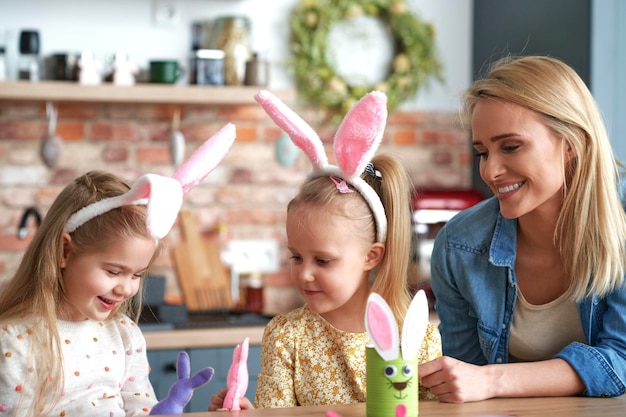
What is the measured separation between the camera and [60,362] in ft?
5.88

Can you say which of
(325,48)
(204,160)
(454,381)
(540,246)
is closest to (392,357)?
(454,381)

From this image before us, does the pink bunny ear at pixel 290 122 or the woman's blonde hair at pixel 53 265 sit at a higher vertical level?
the pink bunny ear at pixel 290 122

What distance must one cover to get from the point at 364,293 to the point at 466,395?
0.35 meters

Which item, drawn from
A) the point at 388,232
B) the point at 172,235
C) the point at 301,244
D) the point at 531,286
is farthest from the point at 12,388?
the point at 172,235

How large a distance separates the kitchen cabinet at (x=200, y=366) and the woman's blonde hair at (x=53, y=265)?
4.21 feet

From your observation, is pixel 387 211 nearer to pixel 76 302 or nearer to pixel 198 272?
pixel 76 302

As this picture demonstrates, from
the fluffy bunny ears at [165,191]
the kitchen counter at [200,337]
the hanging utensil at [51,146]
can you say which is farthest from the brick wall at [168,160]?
the fluffy bunny ears at [165,191]

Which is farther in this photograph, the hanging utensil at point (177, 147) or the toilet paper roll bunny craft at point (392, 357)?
the hanging utensil at point (177, 147)

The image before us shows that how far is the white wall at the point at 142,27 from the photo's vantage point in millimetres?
3521

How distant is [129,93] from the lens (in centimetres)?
348

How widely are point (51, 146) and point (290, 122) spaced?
203 centimetres

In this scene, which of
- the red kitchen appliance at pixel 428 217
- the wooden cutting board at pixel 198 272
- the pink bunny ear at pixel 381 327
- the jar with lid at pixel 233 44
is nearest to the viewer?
the pink bunny ear at pixel 381 327

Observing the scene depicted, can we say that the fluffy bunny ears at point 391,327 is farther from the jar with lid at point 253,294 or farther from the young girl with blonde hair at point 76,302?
the jar with lid at point 253,294

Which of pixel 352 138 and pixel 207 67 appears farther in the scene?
pixel 207 67
